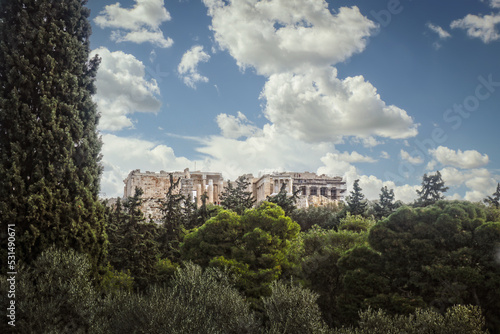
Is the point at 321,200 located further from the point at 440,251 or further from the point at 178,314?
the point at 178,314

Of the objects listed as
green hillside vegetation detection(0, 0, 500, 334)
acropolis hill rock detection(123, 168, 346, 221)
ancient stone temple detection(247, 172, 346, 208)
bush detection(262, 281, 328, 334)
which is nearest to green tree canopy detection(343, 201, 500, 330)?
green hillside vegetation detection(0, 0, 500, 334)

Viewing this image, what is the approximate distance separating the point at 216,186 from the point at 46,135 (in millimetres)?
61267

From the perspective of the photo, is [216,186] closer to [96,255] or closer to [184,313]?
[96,255]

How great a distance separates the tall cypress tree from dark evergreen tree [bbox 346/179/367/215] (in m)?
28.0

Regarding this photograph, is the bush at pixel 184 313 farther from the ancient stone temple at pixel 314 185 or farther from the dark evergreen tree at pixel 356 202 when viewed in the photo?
the ancient stone temple at pixel 314 185

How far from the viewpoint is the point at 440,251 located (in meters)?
17.2

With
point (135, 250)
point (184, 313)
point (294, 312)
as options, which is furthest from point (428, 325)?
point (135, 250)

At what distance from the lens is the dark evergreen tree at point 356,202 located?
125 ft

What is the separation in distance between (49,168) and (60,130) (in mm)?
1564

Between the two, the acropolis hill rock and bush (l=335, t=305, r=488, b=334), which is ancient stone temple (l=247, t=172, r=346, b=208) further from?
bush (l=335, t=305, r=488, b=334)

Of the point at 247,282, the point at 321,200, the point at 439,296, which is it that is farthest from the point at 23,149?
the point at 321,200

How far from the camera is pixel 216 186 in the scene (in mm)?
75812

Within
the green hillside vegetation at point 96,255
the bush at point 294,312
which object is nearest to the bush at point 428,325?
the green hillside vegetation at point 96,255

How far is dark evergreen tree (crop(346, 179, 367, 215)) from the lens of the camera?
38.2 metres
